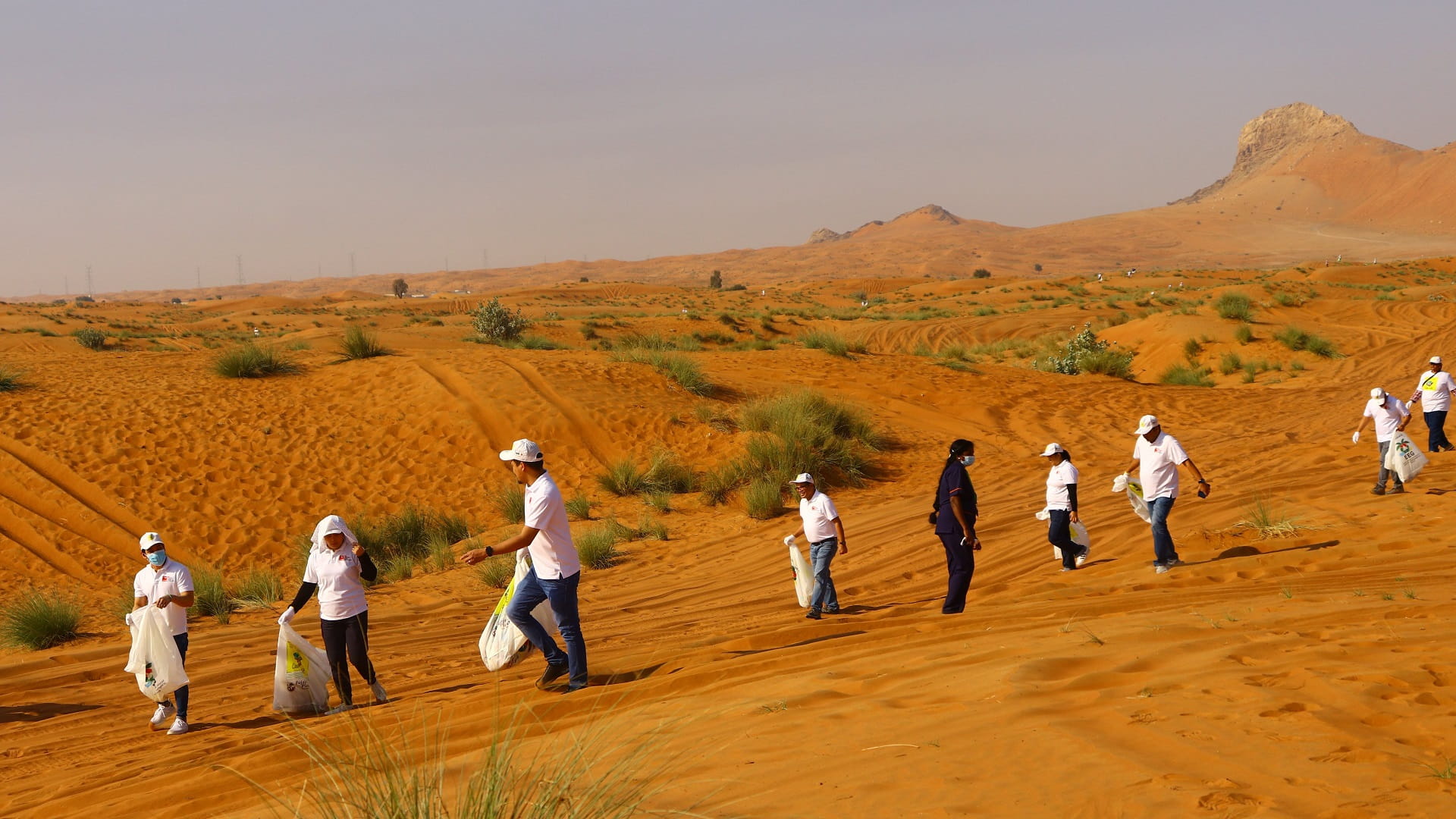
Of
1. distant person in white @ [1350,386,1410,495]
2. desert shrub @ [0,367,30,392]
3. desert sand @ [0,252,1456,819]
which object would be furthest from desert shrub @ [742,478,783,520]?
desert shrub @ [0,367,30,392]

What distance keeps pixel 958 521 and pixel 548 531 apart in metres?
3.53

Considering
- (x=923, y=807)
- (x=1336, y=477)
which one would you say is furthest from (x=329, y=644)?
(x=1336, y=477)

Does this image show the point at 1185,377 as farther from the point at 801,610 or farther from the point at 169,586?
the point at 169,586

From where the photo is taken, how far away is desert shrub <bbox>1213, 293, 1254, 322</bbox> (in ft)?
112

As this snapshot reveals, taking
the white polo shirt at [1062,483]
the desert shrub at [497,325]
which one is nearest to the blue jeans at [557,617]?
the white polo shirt at [1062,483]

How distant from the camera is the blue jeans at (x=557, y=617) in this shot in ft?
22.9

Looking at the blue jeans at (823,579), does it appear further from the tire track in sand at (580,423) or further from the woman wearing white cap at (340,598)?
the tire track in sand at (580,423)

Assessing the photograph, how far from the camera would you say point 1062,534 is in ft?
34.2

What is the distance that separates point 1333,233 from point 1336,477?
13071cm

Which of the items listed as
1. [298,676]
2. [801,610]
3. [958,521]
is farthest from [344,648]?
[958,521]

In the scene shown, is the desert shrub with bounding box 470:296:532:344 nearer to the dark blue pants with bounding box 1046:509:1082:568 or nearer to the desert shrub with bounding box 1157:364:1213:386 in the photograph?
the desert shrub with bounding box 1157:364:1213:386

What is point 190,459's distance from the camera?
17141mm

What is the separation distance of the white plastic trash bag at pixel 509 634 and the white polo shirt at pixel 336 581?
3.22ft

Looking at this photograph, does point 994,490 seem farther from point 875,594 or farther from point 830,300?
point 830,300
